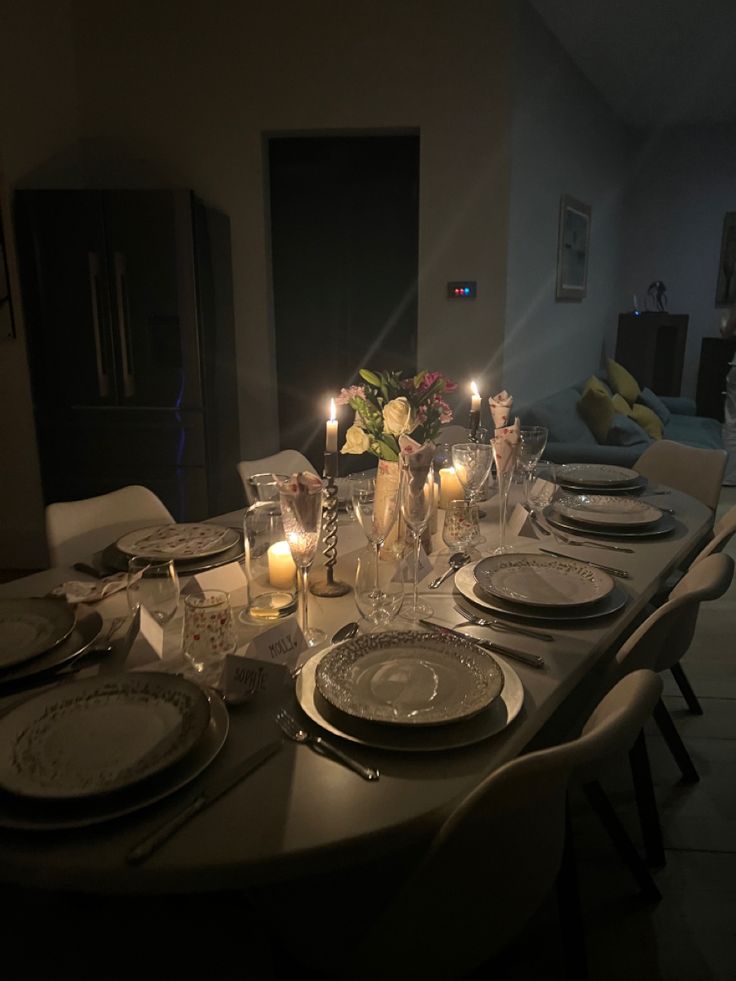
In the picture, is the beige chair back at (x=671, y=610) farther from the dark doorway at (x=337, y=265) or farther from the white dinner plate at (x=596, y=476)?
the dark doorway at (x=337, y=265)

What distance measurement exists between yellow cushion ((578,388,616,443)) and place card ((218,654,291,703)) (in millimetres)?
3727

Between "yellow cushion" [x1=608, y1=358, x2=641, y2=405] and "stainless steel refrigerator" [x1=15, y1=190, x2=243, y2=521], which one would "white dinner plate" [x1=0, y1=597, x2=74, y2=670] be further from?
"yellow cushion" [x1=608, y1=358, x2=641, y2=405]

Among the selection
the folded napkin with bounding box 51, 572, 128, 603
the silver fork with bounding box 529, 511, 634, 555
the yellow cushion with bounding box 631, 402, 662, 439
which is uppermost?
the folded napkin with bounding box 51, 572, 128, 603

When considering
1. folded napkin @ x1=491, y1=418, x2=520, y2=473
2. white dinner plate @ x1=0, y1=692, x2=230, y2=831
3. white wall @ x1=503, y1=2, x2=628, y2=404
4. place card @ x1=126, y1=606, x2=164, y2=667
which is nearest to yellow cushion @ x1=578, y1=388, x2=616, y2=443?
white wall @ x1=503, y1=2, x2=628, y2=404

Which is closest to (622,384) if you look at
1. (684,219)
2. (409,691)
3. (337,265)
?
(684,219)

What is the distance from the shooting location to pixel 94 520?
191 centimetres

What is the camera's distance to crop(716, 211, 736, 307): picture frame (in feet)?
21.0

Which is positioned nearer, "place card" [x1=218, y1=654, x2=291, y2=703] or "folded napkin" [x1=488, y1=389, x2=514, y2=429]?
"place card" [x1=218, y1=654, x2=291, y2=703]

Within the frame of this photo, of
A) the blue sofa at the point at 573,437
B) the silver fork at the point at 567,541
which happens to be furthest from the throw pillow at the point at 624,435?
the silver fork at the point at 567,541

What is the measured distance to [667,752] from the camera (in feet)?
7.01

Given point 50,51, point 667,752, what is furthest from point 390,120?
point 667,752

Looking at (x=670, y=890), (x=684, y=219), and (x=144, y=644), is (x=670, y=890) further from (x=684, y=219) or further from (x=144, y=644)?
(x=684, y=219)

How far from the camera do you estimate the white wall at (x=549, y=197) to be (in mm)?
3889

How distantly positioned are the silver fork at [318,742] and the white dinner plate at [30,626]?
1.36 feet
